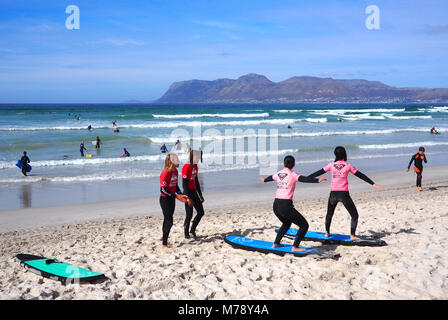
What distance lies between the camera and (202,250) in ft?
22.4

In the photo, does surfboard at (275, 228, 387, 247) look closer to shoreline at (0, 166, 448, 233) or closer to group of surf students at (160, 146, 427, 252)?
group of surf students at (160, 146, 427, 252)

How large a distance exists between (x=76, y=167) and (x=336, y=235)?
1517 cm

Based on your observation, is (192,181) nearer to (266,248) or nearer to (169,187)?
(169,187)

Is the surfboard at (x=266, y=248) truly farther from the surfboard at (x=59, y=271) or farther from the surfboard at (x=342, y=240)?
the surfboard at (x=59, y=271)

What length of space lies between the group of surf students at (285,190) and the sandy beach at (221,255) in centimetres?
45

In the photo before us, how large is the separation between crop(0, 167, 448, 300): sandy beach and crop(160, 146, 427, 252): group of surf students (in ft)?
1.47

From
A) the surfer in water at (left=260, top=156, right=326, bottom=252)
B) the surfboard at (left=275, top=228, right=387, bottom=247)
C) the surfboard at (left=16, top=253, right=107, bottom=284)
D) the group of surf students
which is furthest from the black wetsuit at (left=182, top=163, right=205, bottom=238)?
the surfboard at (left=16, top=253, right=107, bottom=284)

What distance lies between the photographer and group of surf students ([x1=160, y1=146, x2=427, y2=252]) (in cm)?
589

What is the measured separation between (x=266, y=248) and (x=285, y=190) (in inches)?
49.8

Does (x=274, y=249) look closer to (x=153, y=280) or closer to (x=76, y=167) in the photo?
(x=153, y=280)

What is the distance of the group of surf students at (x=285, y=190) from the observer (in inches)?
232
